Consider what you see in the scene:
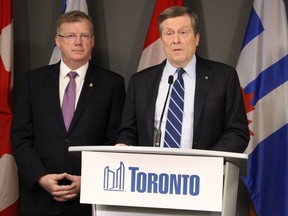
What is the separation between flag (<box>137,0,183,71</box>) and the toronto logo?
6.20 ft

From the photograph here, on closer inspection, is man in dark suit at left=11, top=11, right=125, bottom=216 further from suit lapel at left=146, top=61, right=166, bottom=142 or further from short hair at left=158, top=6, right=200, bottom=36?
short hair at left=158, top=6, right=200, bottom=36

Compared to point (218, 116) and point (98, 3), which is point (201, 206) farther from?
point (98, 3)

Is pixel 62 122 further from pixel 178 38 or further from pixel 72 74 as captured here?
pixel 178 38

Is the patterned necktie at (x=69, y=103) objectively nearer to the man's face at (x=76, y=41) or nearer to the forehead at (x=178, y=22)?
the man's face at (x=76, y=41)

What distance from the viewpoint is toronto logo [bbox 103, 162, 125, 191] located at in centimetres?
231

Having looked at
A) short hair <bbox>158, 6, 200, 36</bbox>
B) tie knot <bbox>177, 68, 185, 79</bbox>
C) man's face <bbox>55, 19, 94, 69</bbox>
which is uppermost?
short hair <bbox>158, 6, 200, 36</bbox>

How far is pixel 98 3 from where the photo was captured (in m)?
4.56

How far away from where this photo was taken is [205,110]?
2926mm

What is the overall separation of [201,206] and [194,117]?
0.74 metres

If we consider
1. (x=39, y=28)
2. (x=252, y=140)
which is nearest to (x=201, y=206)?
(x=252, y=140)

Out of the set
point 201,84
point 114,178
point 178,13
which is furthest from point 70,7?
point 114,178

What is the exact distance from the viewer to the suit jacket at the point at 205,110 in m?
2.90

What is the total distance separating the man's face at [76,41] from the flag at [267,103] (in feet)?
3.69

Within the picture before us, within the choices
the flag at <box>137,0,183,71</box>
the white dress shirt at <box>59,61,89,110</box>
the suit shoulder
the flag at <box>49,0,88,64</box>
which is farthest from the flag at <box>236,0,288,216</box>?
the flag at <box>49,0,88,64</box>
